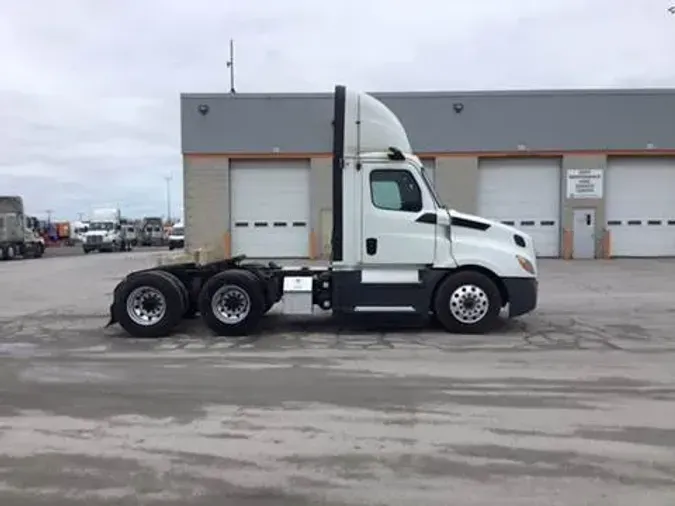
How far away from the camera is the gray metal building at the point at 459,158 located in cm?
3359

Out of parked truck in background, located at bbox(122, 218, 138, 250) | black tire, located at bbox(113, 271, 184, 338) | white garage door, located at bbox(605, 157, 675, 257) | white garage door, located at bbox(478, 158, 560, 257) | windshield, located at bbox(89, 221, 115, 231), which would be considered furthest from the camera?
parked truck in background, located at bbox(122, 218, 138, 250)

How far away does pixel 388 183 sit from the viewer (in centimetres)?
1230

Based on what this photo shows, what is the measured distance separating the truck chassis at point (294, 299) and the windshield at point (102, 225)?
162 ft

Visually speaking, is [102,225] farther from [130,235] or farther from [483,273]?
[483,273]

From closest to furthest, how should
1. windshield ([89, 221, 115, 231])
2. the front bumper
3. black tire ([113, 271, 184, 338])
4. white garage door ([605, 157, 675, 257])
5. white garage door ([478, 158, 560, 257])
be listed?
1. black tire ([113, 271, 184, 338])
2. the front bumper
3. white garage door ([605, 157, 675, 257])
4. white garage door ([478, 158, 560, 257])
5. windshield ([89, 221, 115, 231])

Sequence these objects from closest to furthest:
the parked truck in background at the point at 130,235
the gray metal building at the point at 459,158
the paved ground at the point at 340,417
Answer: the paved ground at the point at 340,417
the gray metal building at the point at 459,158
the parked truck in background at the point at 130,235

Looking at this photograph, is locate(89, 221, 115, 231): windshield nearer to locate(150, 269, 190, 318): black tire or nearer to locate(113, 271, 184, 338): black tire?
locate(150, 269, 190, 318): black tire

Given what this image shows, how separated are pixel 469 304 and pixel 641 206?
2464 centimetres

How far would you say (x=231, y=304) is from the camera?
12.3m

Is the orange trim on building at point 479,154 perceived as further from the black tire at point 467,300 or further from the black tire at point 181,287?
the black tire at point 467,300

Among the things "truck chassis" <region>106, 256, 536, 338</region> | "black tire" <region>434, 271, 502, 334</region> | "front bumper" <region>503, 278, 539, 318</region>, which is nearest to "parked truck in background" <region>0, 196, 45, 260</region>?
"truck chassis" <region>106, 256, 536, 338</region>

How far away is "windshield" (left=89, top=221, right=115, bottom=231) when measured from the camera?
2359 inches

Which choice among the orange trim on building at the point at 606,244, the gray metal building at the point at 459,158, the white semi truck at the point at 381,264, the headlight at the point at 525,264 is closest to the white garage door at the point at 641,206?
the gray metal building at the point at 459,158

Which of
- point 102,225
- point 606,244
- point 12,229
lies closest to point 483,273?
point 606,244
